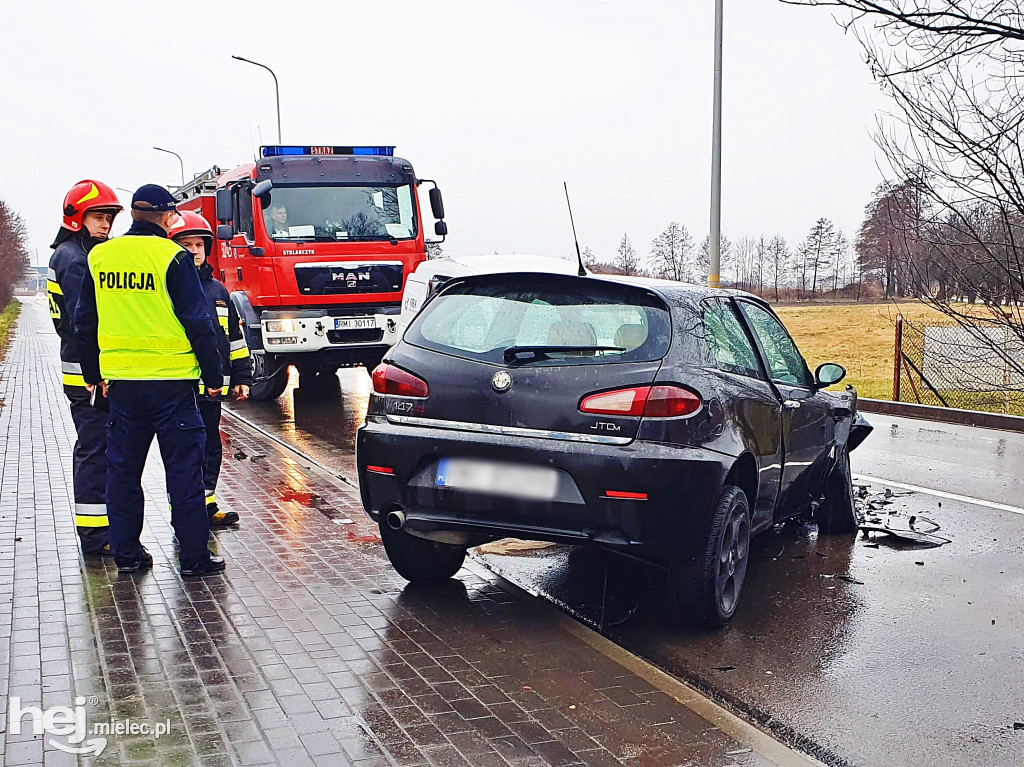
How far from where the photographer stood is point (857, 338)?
3328cm

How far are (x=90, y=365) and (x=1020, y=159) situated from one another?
7.51 metres

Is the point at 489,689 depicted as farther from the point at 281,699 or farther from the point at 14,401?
the point at 14,401

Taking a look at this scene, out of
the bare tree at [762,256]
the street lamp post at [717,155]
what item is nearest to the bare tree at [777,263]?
the bare tree at [762,256]

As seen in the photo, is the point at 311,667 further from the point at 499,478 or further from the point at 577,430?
the point at 577,430

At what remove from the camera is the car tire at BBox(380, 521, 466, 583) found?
18.1 feet

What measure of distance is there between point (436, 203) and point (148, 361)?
9.37 meters

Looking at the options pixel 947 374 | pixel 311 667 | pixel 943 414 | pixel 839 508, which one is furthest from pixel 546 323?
pixel 947 374

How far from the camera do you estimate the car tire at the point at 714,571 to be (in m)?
4.87

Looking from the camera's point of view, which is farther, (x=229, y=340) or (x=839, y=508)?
(x=839, y=508)

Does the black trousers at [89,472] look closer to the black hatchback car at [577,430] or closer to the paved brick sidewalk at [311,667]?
the paved brick sidewalk at [311,667]

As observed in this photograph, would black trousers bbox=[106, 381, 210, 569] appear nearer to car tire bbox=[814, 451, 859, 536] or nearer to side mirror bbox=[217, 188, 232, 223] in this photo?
car tire bbox=[814, 451, 859, 536]

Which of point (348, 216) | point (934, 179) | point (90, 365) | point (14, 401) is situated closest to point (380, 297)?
point (348, 216)

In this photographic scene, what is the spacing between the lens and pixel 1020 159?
8727 mm

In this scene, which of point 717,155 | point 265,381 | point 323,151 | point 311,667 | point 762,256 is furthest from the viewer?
point 762,256
